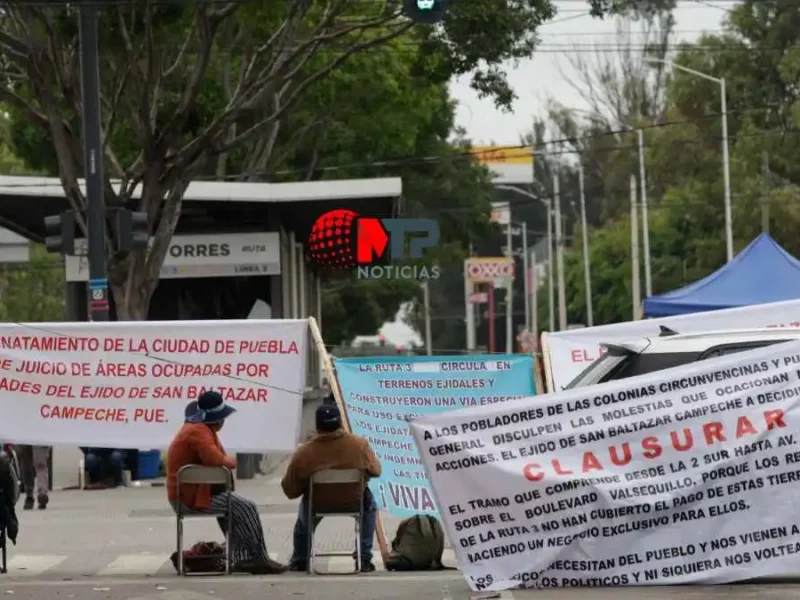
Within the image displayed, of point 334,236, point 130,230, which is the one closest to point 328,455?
point 130,230

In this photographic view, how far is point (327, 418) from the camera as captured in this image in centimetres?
1185

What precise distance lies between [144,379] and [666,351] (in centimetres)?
437

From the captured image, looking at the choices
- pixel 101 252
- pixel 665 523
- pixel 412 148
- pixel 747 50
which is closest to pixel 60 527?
pixel 101 252

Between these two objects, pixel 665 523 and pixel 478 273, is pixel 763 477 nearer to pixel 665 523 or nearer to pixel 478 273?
pixel 665 523

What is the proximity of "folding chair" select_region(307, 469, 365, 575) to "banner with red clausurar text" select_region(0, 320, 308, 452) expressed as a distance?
3.34ft

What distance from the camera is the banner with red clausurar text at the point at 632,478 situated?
10430mm

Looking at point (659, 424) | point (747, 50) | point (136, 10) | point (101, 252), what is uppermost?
point (747, 50)

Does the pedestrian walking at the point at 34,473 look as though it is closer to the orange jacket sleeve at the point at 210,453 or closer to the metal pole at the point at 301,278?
the orange jacket sleeve at the point at 210,453

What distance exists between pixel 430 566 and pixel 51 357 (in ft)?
Answer: 11.8

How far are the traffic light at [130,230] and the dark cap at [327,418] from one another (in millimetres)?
10202

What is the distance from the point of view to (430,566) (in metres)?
12.1

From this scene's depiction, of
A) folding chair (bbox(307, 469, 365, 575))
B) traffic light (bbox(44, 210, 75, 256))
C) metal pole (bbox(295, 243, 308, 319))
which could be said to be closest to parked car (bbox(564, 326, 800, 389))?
folding chair (bbox(307, 469, 365, 575))

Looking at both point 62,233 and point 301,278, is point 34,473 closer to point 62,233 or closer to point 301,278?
Answer: point 62,233

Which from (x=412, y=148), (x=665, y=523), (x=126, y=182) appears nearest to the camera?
(x=665, y=523)
